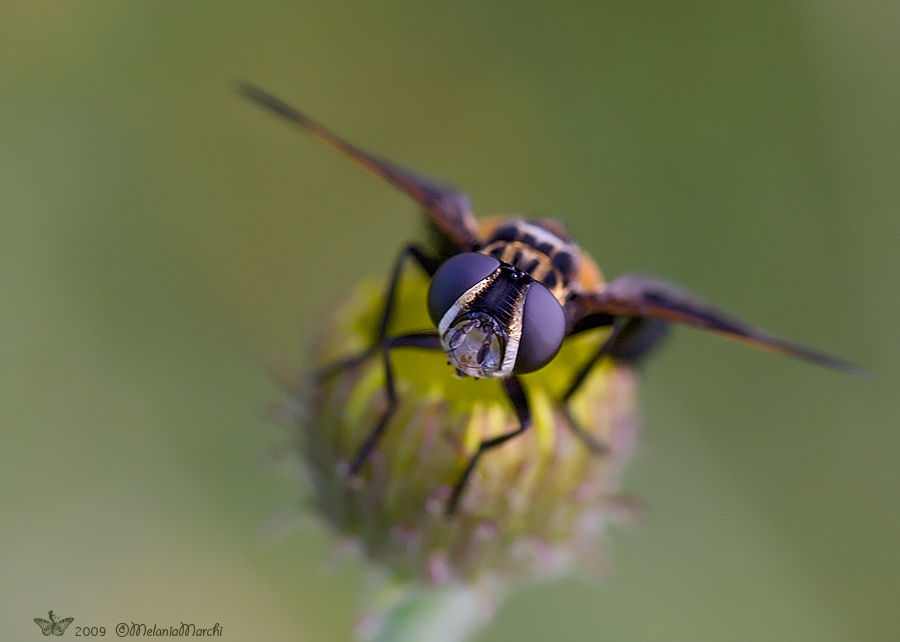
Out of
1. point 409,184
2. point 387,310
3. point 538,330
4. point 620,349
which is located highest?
point 409,184

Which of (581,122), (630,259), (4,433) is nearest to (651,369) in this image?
(630,259)

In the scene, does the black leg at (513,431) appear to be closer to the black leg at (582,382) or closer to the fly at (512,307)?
the fly at (512,307)

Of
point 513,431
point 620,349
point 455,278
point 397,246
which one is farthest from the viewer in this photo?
point 397,246

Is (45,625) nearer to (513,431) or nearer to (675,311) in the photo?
(513,431)

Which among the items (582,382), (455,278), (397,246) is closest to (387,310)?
(455,278)

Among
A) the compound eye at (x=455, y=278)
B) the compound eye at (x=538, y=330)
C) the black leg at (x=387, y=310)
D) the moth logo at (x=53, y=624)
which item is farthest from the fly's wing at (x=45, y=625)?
the compound eye at (x=538, y=330)

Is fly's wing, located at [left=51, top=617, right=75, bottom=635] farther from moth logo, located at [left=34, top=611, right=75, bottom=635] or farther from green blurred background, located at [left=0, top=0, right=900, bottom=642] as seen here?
green blurred background, located at [left=0, top=0, right=900, bottom=642]
